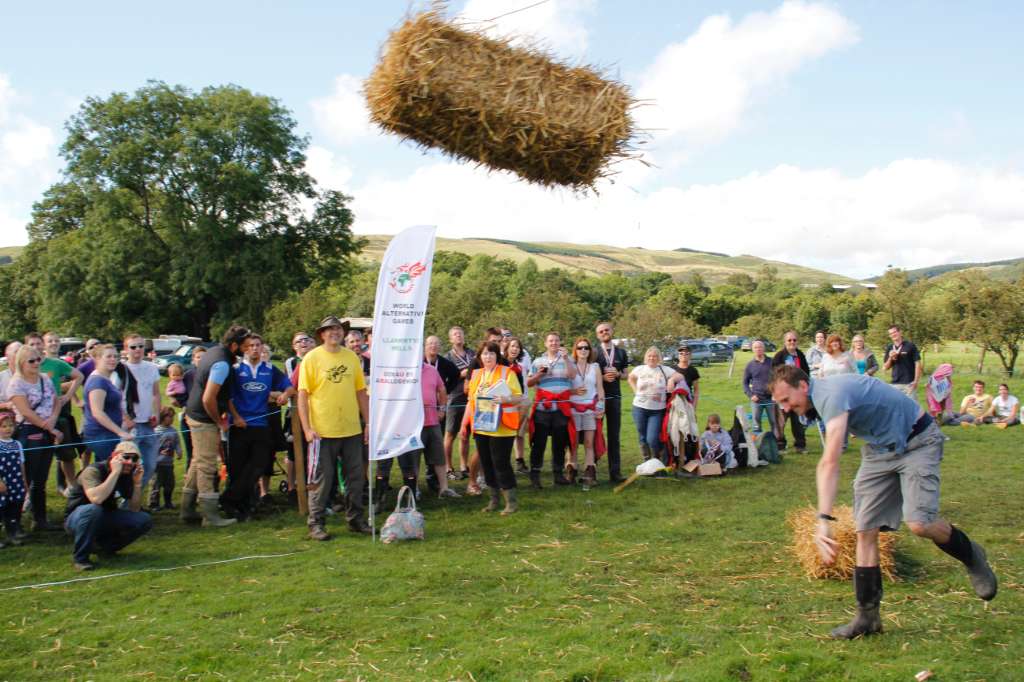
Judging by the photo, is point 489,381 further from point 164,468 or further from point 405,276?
point 164,468

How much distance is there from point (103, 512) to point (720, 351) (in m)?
39.6

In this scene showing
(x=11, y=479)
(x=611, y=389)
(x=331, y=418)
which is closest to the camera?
(x=11, y=479)

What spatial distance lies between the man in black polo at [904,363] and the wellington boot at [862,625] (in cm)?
884

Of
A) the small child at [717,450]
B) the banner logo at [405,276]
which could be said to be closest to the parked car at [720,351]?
the small child at [717,450]

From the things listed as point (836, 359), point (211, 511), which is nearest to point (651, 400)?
point (836, 359)

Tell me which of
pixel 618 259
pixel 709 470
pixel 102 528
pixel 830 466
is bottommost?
pixel 709 470

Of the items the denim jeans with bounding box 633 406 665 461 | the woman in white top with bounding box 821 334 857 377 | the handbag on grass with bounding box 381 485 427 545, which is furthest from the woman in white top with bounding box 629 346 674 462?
the handbag on grass with bounding box 381 485 427 545

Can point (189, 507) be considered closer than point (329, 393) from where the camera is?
No

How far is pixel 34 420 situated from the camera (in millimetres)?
7340

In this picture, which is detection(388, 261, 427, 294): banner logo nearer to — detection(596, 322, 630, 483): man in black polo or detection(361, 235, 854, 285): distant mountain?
detection(596, 322, 630, 483): man in black polo

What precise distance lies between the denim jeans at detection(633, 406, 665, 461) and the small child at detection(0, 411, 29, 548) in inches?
266

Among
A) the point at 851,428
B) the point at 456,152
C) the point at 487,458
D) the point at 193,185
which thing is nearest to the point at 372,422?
the point at 487,458

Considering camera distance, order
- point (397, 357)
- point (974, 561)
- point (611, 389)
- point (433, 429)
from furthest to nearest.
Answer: point (611, 389)
point (433, 429)
point (397, 357)
point (974, 561)

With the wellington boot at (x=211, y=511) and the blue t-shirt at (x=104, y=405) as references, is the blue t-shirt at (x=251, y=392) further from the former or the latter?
the blue t-shirt at (x=104, y=405)
